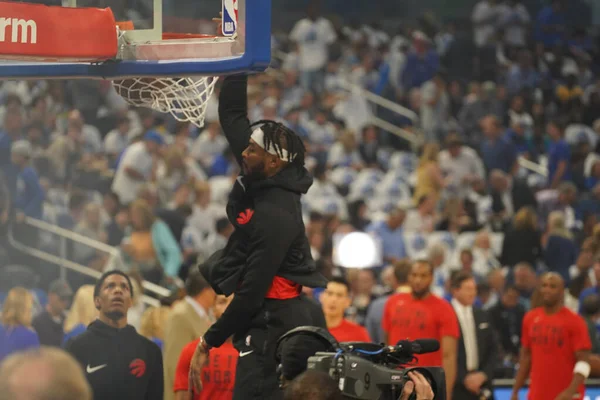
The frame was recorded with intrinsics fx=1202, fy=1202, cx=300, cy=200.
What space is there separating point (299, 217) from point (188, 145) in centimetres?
1128

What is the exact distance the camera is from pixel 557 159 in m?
18.9

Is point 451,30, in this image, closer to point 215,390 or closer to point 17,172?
point 17,172

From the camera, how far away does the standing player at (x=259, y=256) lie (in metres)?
5.83

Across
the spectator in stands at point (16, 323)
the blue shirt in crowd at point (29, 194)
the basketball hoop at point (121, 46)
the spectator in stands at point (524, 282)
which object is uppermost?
the basketball hoop at point (121, 46)

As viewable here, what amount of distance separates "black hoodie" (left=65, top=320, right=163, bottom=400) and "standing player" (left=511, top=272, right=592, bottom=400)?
364 centimetres

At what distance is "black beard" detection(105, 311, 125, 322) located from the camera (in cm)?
723

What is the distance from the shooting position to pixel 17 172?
13.5 m

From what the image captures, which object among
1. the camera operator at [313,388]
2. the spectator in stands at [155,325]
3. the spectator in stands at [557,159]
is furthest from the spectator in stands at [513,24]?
the camera operator at [313,388]

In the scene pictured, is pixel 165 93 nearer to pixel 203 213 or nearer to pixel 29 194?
pixel 29 194

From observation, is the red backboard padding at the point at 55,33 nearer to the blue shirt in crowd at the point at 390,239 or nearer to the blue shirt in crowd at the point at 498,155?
the blue shirt in crowd at the point at 390,239

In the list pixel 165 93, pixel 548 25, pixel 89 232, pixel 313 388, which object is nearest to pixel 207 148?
pixel 89 232

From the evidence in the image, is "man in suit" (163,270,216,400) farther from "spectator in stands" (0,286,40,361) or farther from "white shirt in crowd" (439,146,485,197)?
"white shirt in crowd" (439,146,485,197)

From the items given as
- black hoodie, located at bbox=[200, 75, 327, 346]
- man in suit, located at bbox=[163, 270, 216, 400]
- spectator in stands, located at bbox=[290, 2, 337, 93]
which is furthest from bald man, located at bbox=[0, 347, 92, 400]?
spectator in stands, located at bbox=[290, 2, 337, 93]

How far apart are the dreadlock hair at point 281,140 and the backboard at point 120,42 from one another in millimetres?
515
